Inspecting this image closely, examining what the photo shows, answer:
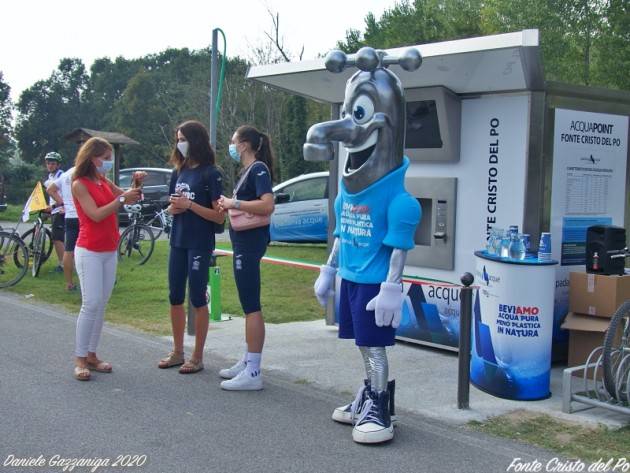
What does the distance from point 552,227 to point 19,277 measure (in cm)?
723

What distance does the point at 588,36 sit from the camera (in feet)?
58.4

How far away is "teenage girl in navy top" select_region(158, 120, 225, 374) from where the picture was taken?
5602mm

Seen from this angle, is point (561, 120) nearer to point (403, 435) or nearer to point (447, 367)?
point (447, 367)

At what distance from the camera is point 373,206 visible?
4.34 m

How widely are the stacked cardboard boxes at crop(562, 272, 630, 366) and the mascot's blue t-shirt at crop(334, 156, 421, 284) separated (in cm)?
218

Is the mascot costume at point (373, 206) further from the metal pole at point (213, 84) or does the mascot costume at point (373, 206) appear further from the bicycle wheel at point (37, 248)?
the bicycle wheel at point (37, 248)

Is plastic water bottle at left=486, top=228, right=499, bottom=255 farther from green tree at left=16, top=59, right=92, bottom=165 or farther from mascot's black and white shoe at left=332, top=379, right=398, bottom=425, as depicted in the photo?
green tree at left=16, top=59, right=92, bottom=165

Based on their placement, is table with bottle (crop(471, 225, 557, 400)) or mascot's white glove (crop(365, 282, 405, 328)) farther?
table with bottle (crop(471, 225, 557, 400))

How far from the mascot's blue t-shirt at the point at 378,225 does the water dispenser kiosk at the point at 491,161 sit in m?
1.70

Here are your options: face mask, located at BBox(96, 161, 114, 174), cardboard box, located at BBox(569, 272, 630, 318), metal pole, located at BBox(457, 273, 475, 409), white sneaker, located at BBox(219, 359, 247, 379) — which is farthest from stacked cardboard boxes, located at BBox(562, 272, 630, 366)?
face mask, located at BBox(96, 161, 114, 174)

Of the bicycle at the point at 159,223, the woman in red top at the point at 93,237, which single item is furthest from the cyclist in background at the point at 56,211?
the woman in red top at the point at 93,237

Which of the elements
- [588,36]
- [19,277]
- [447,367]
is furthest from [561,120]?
[588,36]

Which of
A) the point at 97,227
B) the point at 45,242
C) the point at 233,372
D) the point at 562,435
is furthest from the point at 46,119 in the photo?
the point at 562,435

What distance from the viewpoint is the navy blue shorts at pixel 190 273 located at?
562 centimetres
